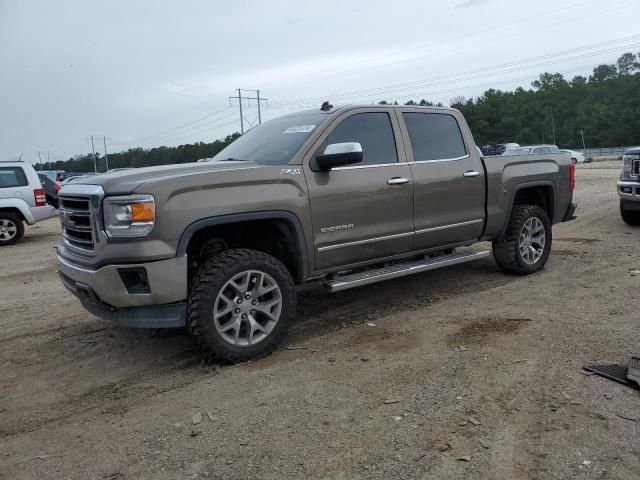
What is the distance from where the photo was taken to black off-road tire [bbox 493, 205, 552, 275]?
6.50 meters

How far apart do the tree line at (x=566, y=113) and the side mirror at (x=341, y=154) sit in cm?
8646

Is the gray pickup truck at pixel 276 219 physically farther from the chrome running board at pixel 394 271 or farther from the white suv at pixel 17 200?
the white suv at pixel 17 200

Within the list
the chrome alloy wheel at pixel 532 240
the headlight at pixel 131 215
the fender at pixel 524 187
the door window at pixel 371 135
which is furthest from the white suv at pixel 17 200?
the chrome alloy wheel at pixel 532 240

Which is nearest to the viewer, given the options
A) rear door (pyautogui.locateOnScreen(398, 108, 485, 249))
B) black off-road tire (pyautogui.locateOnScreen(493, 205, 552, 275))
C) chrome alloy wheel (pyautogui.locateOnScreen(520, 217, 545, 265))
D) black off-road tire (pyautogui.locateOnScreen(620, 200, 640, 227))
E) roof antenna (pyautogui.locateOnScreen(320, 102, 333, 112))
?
roof antenna (pyautogui.locateOnScreen(320, 102, 333, 112))

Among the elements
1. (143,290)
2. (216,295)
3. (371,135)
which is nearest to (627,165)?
(371,135)

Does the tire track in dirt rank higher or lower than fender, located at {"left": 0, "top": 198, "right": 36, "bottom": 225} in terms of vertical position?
lower

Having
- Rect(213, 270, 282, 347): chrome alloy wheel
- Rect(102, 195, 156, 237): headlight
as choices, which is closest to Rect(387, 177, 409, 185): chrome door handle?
Rect(213, 270, 282, 347): chrome alloy wheel

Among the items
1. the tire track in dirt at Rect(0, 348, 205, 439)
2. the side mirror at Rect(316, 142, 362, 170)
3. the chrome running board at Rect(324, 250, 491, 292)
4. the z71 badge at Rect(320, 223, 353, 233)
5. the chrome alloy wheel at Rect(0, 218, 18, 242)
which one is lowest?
the tire track in dirt at Rect(0, 348, 205, 439)

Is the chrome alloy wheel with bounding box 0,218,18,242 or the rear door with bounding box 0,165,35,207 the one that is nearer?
the rear door with bounding box 0,165,35,207

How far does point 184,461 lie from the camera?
297cm

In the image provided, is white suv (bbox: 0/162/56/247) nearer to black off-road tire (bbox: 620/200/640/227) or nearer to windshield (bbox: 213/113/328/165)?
windshield (bbox: 213/113/328/165)

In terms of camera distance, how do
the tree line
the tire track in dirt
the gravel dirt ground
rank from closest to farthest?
the gravel dirt ground < the tire track in dirt < the tree line

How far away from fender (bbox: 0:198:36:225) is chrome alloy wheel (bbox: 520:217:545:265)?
10746 mm

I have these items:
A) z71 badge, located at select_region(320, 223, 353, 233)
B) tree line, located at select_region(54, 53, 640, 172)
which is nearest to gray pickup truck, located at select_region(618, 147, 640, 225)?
z71 badge, located at select_region(320, 223, 353, 233)
